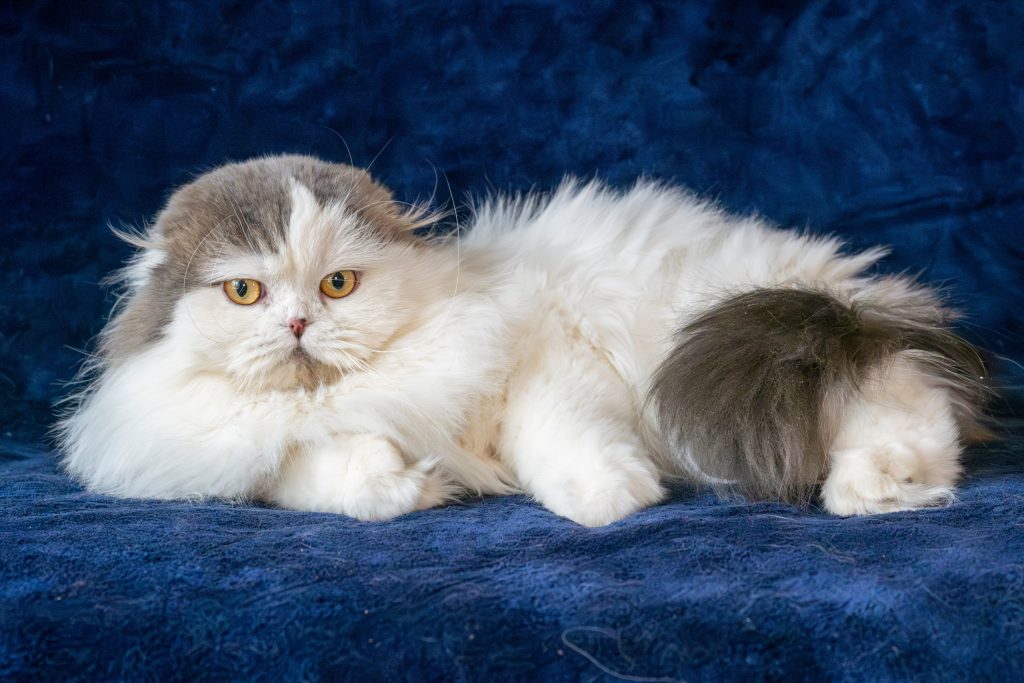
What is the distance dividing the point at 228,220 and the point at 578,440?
713 millimetres

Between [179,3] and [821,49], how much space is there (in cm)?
166

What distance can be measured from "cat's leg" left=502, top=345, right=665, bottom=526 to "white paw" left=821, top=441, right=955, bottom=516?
0.29m

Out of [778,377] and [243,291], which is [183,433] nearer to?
[243,291]

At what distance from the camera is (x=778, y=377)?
1.77 meters

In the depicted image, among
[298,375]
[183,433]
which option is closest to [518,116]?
[298,375]

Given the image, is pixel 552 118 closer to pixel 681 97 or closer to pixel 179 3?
pixel 681 97

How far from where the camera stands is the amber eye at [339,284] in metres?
1.80

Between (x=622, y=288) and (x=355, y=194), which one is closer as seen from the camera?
(x=355, y=194)

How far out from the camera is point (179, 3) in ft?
8.57

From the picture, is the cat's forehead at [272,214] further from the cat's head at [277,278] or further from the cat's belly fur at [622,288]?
the cat's belly fur at [622,288]

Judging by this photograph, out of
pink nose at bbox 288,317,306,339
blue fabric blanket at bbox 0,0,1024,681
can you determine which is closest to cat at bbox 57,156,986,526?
pink nose at bbox 288,317,306,339

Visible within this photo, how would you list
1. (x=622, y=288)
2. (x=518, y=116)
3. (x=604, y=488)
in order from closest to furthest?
(x=604, y=488), (x=622, y=288), (x=518, y=116)

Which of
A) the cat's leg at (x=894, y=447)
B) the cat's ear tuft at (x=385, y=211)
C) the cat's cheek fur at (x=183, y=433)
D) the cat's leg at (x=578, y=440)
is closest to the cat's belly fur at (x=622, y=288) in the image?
the cat's leg at (x=578, y=440)

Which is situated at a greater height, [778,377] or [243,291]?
[243,291]
